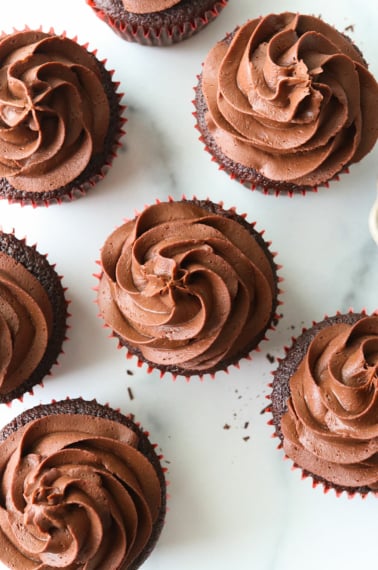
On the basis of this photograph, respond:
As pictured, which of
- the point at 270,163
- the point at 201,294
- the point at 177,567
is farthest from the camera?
the point at 177,567

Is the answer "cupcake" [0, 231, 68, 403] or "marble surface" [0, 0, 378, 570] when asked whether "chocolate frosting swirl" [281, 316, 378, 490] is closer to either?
"marble surface" [0, 0, 378, 570]

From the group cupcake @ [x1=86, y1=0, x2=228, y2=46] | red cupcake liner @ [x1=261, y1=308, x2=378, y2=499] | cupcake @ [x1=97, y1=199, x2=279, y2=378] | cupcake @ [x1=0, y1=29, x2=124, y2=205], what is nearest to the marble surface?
red cupcake liner @ [x1=261, y1=308, x2=378, y2=499]

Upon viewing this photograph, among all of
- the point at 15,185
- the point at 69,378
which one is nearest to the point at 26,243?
the point at 15,185

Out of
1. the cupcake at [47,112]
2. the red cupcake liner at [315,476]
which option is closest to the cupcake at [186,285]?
the red cupcake liner at [315,476]

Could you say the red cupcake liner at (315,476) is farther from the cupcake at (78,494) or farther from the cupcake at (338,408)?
the cupcake at (78,494)

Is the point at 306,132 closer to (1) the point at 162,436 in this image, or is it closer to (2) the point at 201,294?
(2) the point at 201,294
